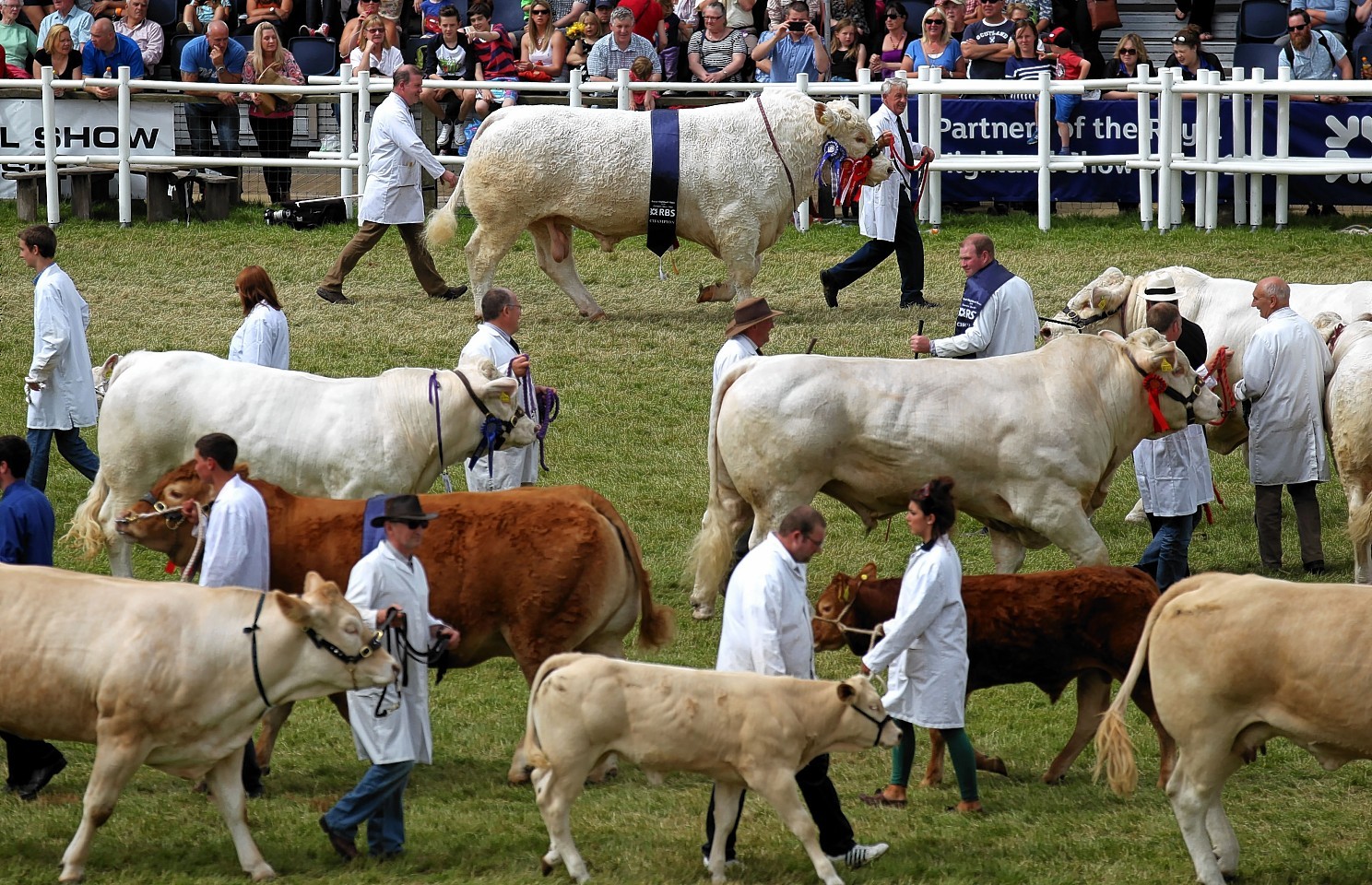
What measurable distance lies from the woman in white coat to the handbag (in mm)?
16376

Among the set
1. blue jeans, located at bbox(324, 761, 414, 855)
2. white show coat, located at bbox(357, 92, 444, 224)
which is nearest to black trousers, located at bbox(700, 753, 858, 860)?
blue jeans, located at bbox(324, 761, 414, 855)

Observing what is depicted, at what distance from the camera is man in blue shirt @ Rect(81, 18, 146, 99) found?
20.1 m

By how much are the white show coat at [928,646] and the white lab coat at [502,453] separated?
3.28 meters

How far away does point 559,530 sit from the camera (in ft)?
27.3

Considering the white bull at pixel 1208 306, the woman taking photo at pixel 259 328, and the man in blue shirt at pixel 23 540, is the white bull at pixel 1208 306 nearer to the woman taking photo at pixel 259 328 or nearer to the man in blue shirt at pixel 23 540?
the woman taking photo at pixel 259 328

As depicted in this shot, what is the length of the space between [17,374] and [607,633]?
8.49 metres

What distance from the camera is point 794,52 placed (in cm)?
2030

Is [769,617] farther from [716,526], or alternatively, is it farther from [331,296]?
[331,296]

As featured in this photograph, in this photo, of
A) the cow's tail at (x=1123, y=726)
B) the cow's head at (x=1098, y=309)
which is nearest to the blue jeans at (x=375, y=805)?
the cow's tail at (x=1123, y=726)

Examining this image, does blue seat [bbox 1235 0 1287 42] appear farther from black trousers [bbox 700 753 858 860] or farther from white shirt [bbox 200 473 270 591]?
white shirt [bbox 200 473 270 591]

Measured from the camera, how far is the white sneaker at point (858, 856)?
7344 millimetres

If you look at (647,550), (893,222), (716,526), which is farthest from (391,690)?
(893,222)

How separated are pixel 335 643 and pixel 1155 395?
513 cm

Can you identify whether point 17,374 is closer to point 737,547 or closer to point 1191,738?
point 737,547
